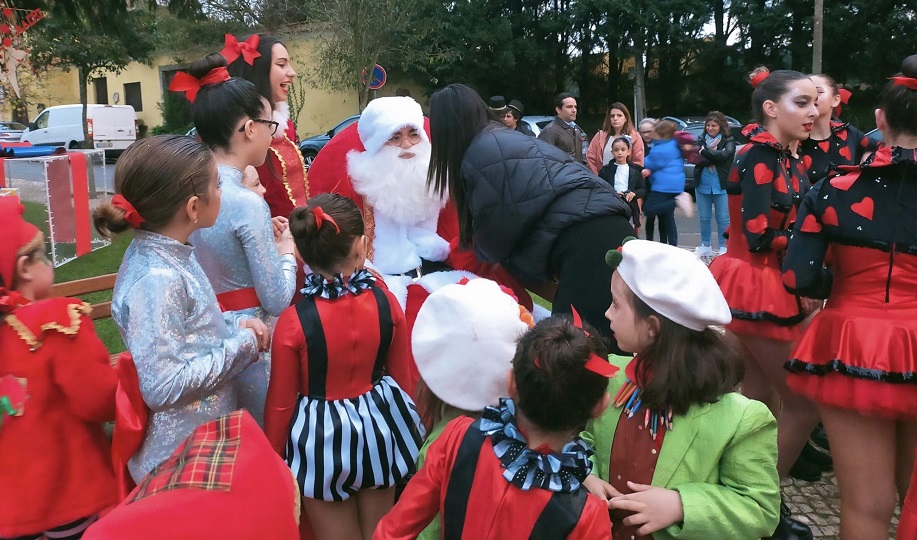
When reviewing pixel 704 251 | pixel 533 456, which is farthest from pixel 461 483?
pixel 704 251

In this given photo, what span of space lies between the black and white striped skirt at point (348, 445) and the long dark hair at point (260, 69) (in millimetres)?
1661

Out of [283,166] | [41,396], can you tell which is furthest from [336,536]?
[283,166]

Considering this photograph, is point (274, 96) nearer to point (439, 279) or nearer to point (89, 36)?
point (439, 279)

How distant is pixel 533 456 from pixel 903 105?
1.88 metres

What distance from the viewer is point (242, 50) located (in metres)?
3.42

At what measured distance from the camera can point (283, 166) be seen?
11.7ft

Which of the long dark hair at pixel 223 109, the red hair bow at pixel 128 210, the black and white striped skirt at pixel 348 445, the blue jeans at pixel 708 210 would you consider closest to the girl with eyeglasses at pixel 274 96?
the long dark hair at pixel 223 109

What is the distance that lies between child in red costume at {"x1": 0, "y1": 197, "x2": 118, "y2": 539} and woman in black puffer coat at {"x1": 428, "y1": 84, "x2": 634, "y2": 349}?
144cm

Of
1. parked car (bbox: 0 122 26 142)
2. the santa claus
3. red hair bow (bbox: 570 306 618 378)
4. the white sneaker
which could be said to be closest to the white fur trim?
the santa claus

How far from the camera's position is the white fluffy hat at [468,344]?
6.82 feet

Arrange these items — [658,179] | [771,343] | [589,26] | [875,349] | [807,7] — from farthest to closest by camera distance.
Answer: [589,26] < [807,7] < [658,179] < [771,343] < [875,349]

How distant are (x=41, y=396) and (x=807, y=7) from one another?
28155mm

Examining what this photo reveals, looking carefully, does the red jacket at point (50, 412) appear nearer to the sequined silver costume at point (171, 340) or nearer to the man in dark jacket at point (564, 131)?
the sequined silver costume at point (171, 340)

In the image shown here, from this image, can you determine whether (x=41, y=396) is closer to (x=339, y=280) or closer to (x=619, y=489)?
(x=339, y=280)
